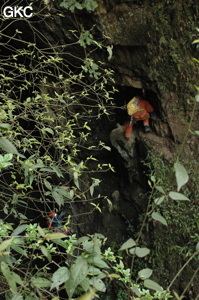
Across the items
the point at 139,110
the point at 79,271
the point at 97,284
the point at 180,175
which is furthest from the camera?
the point at 139,110

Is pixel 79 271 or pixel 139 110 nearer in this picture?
pixel 79 271

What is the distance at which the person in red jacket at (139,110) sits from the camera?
4.18m

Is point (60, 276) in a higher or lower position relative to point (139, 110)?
higher

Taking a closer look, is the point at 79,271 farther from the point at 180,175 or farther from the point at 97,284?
the point at 180,175

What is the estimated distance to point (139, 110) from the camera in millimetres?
4168

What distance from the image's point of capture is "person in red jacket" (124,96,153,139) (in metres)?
4.18

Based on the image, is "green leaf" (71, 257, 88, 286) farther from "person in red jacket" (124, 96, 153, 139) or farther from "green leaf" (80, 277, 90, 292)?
"person in red jacket" (124, 96, 153, 139)

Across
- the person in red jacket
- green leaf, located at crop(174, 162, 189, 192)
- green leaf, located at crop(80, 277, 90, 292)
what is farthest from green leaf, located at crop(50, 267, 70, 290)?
the person in red jacket

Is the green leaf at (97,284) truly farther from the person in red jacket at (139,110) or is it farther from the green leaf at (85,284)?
the person in red jacket at (139,110)

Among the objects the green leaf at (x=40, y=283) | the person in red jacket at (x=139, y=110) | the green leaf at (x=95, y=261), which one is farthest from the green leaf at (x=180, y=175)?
the person in red jacket at (x=139, y=110)

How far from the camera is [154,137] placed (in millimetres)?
4270

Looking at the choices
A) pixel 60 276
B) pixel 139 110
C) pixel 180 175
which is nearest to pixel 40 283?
pixel 60 276

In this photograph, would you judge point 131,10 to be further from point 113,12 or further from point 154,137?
point 154,137

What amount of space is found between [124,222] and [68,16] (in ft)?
9.36
